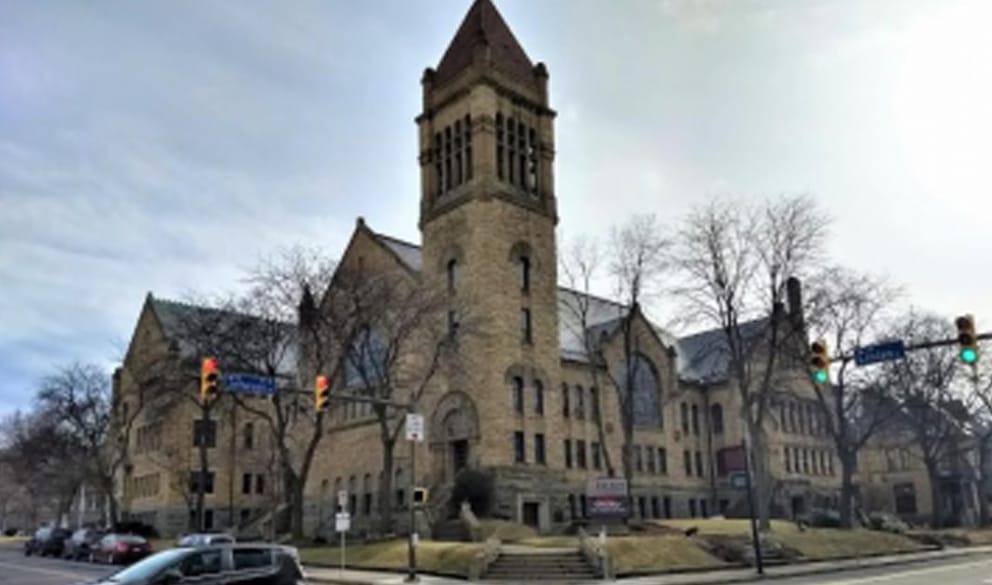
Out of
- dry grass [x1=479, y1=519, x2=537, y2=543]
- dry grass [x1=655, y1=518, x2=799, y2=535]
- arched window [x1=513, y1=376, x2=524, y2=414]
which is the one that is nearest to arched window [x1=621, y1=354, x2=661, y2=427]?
arched window [x1=513, y1=376, x2=524, y2=414]

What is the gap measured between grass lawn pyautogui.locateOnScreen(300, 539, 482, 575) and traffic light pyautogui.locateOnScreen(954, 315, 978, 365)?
19.3 metres

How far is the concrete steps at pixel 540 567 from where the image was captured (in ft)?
108

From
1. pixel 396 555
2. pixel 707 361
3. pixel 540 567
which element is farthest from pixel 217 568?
pixel 707 361

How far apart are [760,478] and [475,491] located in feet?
64.5

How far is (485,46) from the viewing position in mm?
58812

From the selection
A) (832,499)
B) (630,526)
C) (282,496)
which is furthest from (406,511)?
(832,499)

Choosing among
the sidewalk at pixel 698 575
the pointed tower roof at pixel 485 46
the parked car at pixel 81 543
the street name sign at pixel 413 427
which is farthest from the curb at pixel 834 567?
the pointed tower roof at pixel 485 46

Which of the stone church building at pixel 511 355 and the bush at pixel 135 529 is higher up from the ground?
the stone church building at pixel 511 355

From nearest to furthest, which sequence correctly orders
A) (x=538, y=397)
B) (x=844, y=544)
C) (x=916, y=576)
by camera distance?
(x=916, y=576) → (x=844, y=544) → (x=538, y=397)

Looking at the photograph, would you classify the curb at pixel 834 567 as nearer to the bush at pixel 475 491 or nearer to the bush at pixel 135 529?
the bush at pixel 475 491

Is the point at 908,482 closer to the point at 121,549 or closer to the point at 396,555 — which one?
the point at 396,555

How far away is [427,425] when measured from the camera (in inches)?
2207

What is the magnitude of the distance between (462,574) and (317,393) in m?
11.0

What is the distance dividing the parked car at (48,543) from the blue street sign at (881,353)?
5066cm
